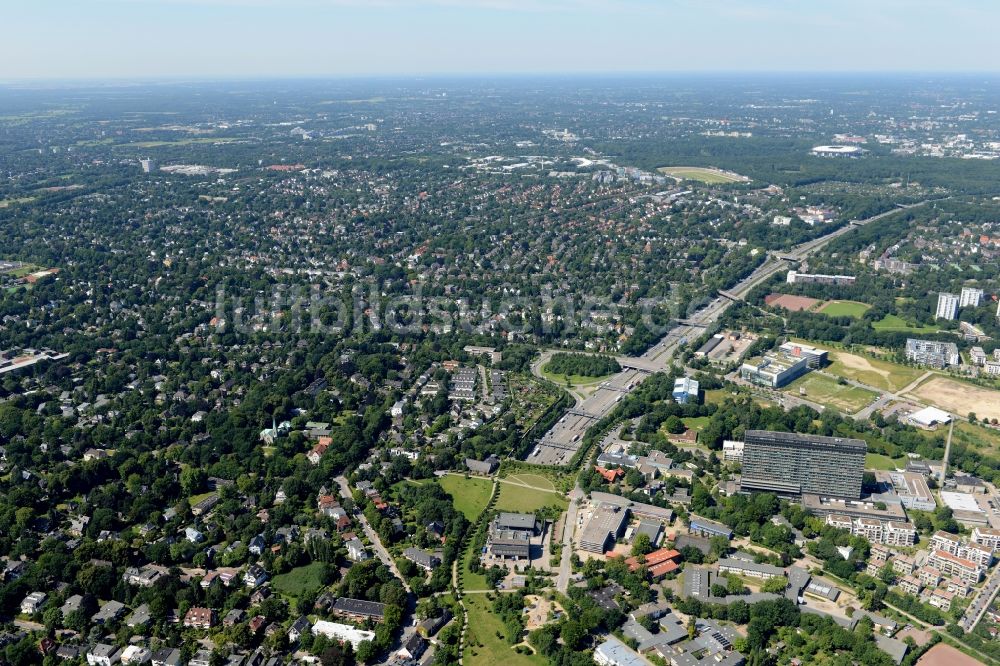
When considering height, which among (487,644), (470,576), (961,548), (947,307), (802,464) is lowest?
(487,644)

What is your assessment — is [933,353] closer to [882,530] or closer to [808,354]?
[808,354]

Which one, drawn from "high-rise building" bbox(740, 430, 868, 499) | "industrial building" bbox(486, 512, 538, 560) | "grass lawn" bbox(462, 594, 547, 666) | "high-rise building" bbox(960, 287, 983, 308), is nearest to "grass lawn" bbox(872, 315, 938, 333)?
"high-rise building" bbox(960, 287, 983, 308)

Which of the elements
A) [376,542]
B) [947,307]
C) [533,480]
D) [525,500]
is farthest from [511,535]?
[947,307]

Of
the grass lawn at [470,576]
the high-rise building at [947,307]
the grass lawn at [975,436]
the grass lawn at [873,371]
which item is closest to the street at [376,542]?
the grass lawn at [470,576]

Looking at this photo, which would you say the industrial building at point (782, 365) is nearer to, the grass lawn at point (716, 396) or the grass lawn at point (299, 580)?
the grass lawn at point (716, 396)

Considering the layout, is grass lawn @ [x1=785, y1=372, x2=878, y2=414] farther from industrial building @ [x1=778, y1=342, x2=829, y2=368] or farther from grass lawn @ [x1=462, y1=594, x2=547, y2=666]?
grass lawn @ [x1=462, y1=594, x2=547, y2=666]
